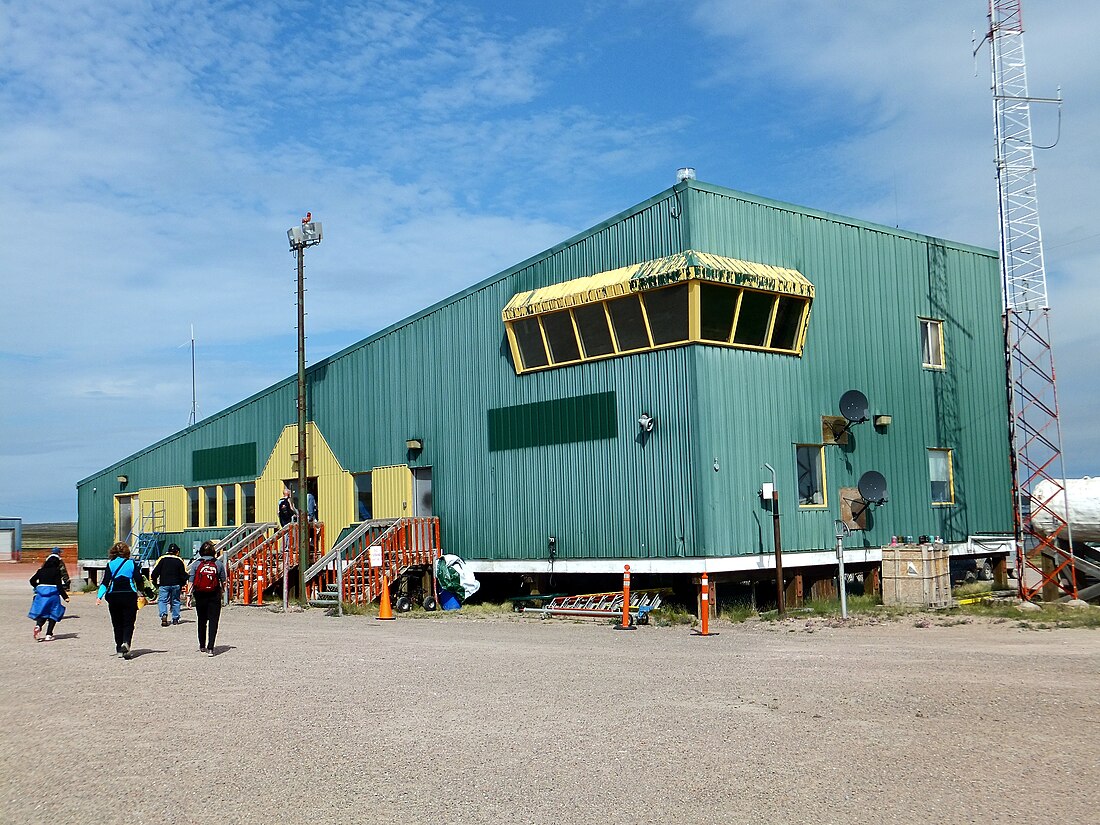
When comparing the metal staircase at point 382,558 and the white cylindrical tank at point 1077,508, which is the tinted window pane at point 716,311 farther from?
the metal staircase at point 382,558

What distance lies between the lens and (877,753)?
8719 mm

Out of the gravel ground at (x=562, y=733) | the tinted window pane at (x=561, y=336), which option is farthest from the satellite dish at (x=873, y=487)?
the gravel ground at (x=562, y=733)

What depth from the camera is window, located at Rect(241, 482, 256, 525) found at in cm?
3512

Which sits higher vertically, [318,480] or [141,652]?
[318,480]

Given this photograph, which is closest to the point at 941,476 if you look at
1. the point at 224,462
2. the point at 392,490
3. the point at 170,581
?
the point at 392,490

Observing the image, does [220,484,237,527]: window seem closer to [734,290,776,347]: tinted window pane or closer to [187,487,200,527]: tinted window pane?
[187,487,200,527]: tinted window pane

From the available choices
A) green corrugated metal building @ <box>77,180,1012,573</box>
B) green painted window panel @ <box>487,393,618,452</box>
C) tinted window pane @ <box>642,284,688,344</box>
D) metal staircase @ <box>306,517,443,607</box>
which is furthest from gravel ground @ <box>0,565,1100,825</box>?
metal staircase @ <box>306,517,443,607</box>

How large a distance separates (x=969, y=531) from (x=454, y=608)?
1310 centimetres

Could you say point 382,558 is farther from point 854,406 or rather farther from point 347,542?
point 854,406

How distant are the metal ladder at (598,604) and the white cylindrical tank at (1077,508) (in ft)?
30.2

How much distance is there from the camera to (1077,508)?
24422 mm

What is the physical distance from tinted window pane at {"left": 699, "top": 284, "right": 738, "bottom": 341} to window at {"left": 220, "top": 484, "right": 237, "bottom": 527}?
1984cm

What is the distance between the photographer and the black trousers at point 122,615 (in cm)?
1619

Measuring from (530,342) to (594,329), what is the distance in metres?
2.24
